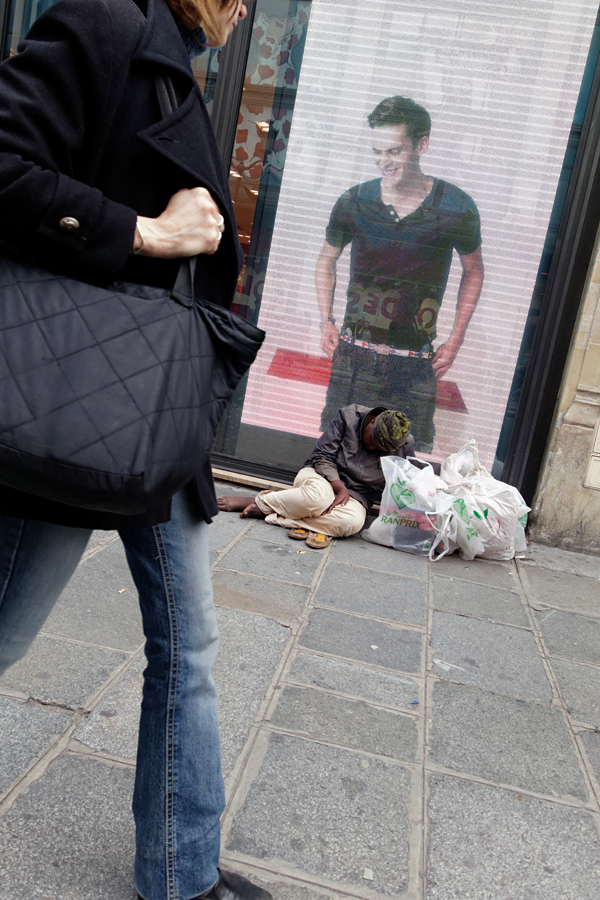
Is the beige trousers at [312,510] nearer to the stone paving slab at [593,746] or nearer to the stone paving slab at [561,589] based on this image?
the stone paving slab at [561,589]

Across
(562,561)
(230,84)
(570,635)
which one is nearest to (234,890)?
(570,635)

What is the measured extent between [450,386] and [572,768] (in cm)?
354

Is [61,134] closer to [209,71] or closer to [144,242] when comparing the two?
[144,242]

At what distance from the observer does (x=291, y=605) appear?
11.4 ft

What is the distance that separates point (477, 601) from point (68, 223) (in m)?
3.37

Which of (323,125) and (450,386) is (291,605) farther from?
(323,125)

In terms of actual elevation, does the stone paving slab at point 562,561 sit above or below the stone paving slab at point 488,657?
below

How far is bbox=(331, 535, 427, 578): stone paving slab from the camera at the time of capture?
4352 mm

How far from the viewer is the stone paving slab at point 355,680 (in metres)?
2.68

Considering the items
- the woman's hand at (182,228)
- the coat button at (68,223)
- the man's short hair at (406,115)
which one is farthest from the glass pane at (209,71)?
the coat button at (68,223)

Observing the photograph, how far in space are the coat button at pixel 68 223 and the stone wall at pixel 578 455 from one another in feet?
15.3

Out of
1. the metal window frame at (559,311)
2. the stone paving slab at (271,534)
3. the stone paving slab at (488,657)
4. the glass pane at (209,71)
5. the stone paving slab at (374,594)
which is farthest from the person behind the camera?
the glass pane at (209,71)

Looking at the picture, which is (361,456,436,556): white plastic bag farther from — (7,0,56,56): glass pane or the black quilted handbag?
(7,0,56,56): glass pane

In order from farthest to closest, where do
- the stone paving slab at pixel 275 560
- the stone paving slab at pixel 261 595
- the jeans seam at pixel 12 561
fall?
the stone paving slab at pixel 275 560 → the stone paving slab at pixel 261 595 → the jeans seam at pixel 12 561
